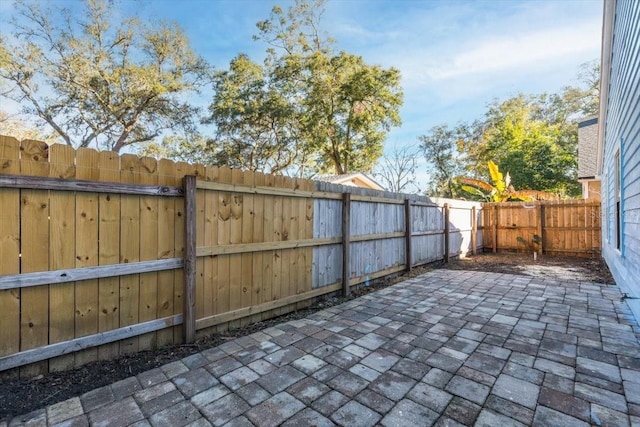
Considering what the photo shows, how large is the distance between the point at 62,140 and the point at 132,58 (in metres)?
5.27

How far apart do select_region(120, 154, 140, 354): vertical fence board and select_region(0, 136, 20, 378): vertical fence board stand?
614mm

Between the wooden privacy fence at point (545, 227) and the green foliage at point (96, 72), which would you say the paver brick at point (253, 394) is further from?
the green foliage at point (96, 72)

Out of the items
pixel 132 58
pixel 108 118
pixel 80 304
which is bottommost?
pixel 80 304

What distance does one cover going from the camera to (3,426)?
66.8 inches

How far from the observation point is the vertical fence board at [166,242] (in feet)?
8.97

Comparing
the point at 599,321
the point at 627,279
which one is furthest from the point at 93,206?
the point at 627,279

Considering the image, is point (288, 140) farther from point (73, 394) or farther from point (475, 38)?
point (73, 394)

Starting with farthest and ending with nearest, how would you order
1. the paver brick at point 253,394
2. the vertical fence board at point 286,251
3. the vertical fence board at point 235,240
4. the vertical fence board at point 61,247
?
the vertical fence board at point 286,251
the vertical fence board at point 235,240
the vertical fence board at point 61,247
the paver brick at point 253,394

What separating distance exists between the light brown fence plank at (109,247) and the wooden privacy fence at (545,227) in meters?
10.7

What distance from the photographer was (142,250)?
262 centimetres

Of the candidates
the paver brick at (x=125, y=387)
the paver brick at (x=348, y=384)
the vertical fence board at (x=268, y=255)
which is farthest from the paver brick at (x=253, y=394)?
the vertical fence board at (x=268, y=255)

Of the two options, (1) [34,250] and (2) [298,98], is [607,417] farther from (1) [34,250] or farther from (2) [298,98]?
(2) [298,98]

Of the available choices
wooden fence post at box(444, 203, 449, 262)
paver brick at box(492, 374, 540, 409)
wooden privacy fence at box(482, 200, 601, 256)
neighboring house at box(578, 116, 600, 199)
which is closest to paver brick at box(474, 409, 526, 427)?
paver brick at box(492, 374, 540, 409)

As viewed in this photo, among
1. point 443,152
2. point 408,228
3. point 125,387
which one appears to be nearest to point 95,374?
point 125,387
